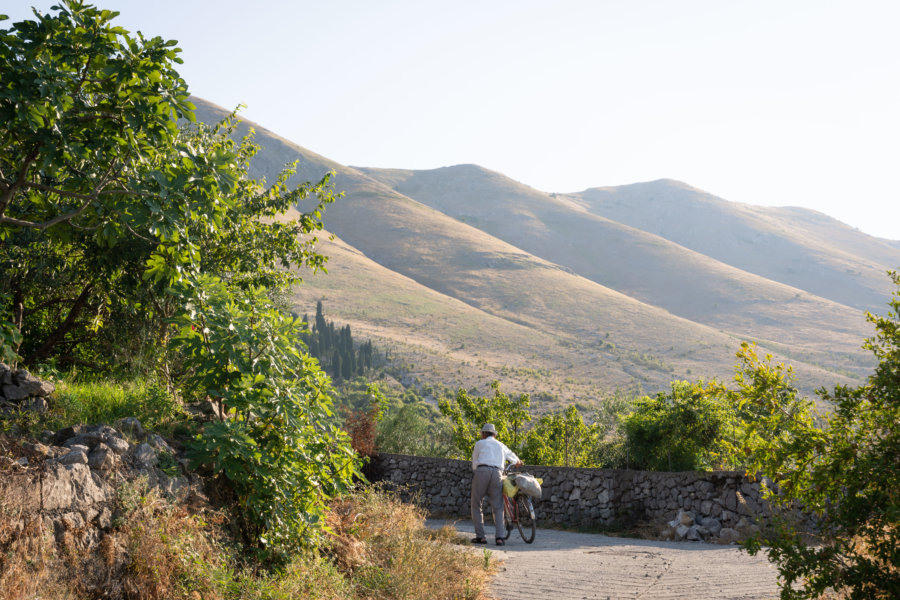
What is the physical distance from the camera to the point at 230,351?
5645 mm

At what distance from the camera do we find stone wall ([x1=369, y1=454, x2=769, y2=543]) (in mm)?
11992

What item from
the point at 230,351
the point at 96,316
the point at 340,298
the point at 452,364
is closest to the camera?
the point at 230,351

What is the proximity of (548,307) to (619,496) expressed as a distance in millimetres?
86250

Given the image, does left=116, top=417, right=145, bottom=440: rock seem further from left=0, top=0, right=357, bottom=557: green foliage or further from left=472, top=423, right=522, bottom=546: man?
left=472, top=423, right=522, bottom=546: man

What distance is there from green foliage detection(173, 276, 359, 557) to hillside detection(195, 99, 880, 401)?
54.7m

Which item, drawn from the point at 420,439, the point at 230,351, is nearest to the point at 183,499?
the point at 230,351

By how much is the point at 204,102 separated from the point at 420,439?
187 m

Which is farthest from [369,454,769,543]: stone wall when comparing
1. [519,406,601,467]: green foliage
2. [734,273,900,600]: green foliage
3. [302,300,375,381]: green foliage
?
[302,300,375,381]: green foliage

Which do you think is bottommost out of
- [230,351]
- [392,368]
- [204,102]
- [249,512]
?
[392,368]

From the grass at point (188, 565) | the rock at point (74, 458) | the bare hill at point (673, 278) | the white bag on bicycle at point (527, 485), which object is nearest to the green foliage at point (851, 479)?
the grass at point (188, 565)

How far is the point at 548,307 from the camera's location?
99438 millimetres

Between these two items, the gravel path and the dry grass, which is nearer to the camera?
the dry grass

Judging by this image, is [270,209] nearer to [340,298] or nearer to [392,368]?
[392,368]

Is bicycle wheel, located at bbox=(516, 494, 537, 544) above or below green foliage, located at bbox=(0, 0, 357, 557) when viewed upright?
below
